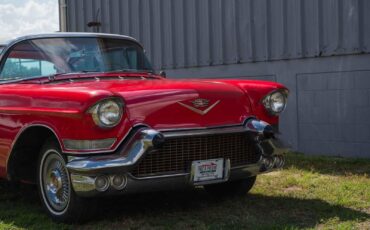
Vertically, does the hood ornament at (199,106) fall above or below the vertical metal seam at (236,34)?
below

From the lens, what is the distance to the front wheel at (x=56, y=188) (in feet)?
13.3

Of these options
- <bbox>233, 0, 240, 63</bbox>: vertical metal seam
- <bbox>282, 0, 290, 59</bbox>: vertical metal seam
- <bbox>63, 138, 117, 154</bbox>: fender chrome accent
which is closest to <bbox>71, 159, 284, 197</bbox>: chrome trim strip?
<bbox>63, 138, 117, 154</bbox>: fender chrome accent

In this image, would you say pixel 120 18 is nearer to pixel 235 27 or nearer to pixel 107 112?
pixel 235 27

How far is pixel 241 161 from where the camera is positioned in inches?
172

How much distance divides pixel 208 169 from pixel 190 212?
504 mm

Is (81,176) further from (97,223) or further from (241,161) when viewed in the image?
(241,161)

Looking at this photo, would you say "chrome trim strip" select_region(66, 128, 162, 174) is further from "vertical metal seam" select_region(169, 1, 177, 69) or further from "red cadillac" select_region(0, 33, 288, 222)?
"vertical metal seam" select_region(169, 1, 177, 69)

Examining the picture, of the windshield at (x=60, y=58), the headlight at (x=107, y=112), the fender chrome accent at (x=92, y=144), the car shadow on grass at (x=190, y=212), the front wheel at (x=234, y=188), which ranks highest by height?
the windshield at (x=60, y=58)

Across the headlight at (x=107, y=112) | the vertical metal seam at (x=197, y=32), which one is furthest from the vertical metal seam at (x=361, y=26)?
the headlight at (x=107, y=112)

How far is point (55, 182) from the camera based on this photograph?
13.8 feet

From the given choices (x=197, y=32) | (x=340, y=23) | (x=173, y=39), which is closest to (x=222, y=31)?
(x=197, y=32)

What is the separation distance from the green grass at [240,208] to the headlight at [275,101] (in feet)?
2.51

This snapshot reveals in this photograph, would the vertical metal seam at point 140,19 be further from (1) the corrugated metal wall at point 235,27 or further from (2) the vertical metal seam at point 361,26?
(2) the vertical metal seam at point 361,26

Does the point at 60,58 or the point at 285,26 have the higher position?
the point at 285,26
